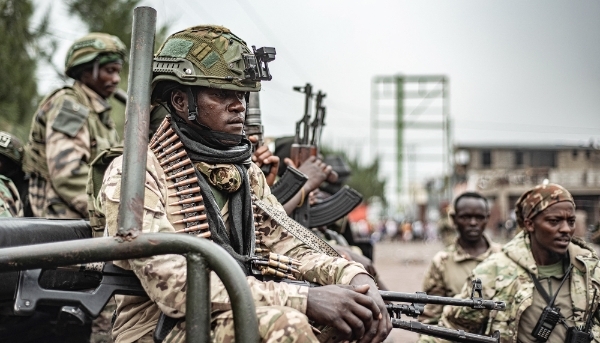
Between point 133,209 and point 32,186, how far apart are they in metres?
3.63

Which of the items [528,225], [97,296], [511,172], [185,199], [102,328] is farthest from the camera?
[511,172]

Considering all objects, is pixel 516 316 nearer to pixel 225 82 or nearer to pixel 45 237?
pixel 225 82

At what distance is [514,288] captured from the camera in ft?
17.2

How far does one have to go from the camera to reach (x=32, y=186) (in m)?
5.57

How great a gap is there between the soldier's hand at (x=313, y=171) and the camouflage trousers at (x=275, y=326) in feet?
11.1

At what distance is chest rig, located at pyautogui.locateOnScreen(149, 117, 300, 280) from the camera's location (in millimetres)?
3156

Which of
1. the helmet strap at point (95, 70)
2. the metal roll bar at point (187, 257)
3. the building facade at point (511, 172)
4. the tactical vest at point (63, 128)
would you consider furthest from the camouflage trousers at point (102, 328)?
the building facade at point (511, 172)

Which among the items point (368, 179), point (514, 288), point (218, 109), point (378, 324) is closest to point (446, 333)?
point (378, 324)

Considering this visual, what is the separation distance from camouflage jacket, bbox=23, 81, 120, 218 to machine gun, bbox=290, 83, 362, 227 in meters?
1.85

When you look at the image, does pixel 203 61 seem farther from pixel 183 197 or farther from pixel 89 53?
pixel 89 53

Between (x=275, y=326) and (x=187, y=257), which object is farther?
(x=275, y=326)

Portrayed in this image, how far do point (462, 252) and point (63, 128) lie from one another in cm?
425

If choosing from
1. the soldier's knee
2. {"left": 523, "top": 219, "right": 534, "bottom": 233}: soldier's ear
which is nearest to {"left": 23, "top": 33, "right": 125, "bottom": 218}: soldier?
the soldier's knee

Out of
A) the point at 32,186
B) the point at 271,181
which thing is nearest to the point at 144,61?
the point at 271,181
